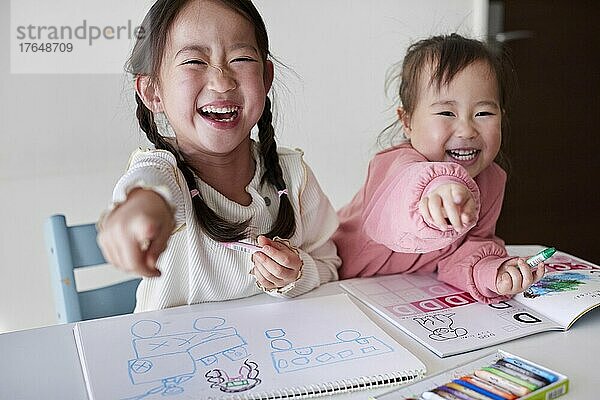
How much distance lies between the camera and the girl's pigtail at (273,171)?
1035mm

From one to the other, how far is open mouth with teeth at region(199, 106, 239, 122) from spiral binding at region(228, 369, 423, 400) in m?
0.37

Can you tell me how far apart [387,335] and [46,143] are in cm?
72

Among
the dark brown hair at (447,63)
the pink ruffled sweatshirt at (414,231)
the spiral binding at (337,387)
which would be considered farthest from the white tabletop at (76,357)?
the dark brown hair at (447,63)

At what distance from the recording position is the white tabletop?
0.72 metres

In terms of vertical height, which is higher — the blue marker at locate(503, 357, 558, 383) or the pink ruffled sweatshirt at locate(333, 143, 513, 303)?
the pink ruffled sweatshirt at locate(333, 143, 513, 303)

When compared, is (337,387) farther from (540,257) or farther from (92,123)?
(92,123)

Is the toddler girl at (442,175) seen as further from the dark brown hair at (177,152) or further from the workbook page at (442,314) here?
the dark brown hair at (177,152)

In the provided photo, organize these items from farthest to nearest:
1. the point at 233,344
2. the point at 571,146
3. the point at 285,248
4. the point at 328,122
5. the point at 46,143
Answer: the point at 571,146 < the point at 328,122 < the point at 46,143 < the point at 285,248 < the point at 233,344

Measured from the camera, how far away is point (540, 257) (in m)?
0.93

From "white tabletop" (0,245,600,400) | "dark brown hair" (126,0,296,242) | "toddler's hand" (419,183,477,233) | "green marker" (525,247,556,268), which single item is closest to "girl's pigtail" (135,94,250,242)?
"dark brown hair" (126,0,296,242)

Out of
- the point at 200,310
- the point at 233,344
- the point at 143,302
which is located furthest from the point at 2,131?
the point at 233,344

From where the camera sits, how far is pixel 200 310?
920 mm

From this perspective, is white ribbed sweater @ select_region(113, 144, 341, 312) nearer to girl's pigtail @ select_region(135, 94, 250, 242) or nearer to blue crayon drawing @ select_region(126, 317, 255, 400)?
girl's pigtail @ select_region(135, 94, 250, 242)

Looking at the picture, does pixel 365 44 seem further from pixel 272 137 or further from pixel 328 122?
pixel 272 137
